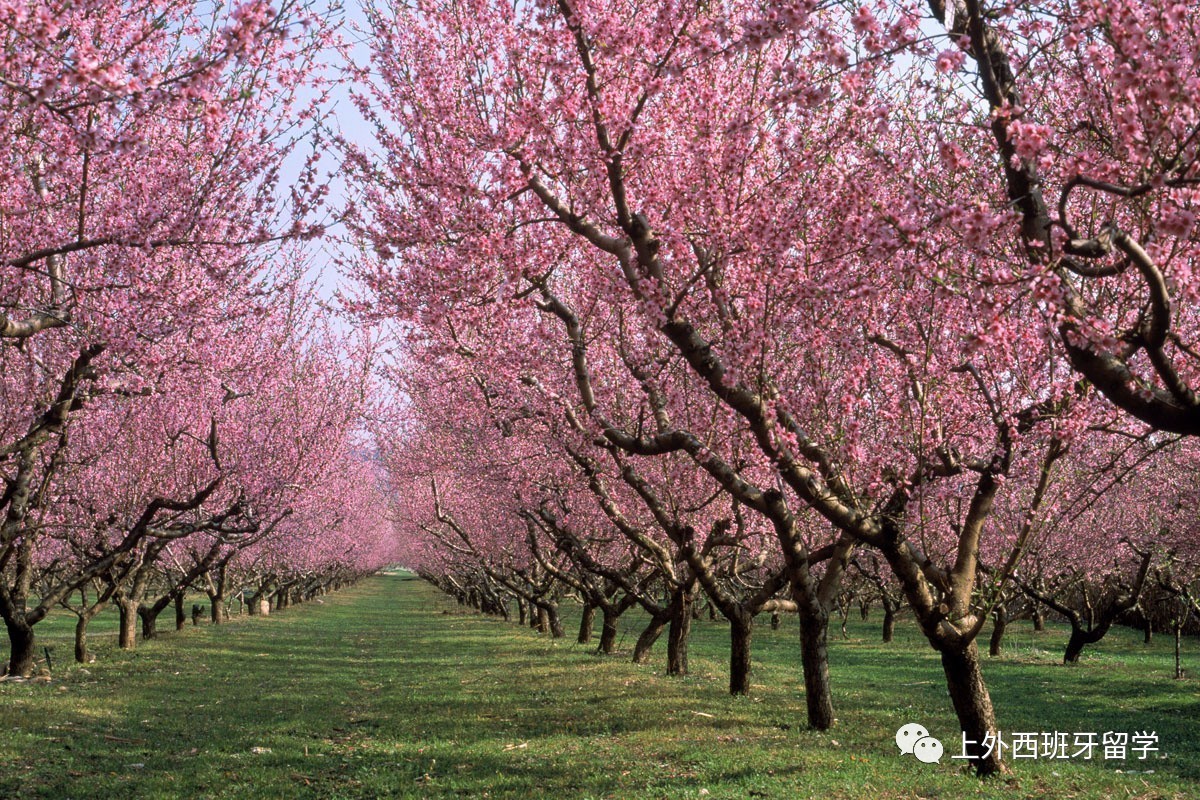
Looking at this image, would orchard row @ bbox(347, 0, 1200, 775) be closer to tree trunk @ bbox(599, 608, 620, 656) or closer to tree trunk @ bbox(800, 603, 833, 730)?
tree trunk @ bbox(800, 603, 833, 730)

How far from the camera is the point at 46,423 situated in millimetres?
13484

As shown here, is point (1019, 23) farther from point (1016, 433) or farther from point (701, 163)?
point (1016, 433)

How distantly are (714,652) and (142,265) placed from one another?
24302 mm

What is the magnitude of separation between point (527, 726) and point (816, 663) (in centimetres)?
475

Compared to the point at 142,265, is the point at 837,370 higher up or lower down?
lower down

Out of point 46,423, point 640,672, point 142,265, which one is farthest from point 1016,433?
point 640,672

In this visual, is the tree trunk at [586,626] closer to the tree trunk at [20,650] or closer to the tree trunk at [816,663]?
the tree trunk at [20,650]

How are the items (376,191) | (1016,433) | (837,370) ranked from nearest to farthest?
1. (1016,433)
2. (837,370)
3. (376,191)

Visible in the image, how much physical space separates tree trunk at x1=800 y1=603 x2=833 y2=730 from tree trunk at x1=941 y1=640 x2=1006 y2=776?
8.86 ft

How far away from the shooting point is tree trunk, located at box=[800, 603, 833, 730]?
45.5ft

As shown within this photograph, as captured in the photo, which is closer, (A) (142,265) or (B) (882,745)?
(A) (142,265)

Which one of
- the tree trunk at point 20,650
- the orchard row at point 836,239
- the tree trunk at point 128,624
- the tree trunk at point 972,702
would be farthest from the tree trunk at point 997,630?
the tree trunk at point 20,650

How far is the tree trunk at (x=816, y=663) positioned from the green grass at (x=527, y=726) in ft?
1.02

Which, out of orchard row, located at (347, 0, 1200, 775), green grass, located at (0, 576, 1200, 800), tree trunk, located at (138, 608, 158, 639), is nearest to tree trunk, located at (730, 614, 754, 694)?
green grass, located at (0, 576, 1200, 800)
